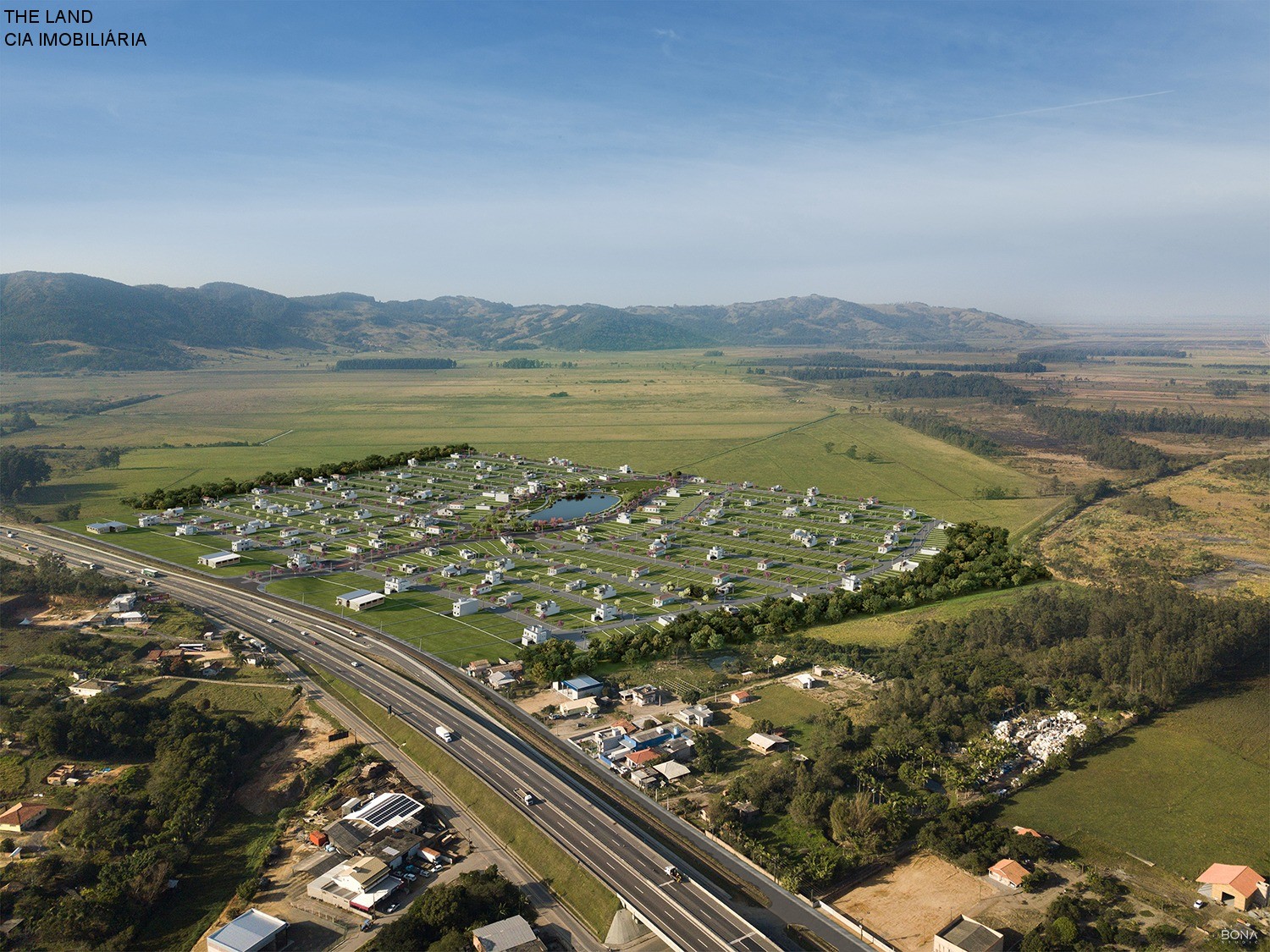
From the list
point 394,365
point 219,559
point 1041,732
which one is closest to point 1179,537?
point 1041,732

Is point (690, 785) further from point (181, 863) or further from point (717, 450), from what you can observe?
point (717, 450)

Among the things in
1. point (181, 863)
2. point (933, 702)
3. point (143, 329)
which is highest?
point (143, 329)

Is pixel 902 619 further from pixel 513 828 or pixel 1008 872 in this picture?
pixel 513 828

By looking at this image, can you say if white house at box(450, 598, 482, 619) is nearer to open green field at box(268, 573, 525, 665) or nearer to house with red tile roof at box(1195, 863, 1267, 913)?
open green field at box(268, 573, 525, 665)

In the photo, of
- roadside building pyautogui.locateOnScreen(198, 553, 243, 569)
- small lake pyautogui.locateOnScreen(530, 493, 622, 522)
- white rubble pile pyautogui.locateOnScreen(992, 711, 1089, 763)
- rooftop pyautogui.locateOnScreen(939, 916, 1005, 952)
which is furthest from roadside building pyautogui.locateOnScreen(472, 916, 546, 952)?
small lake pyautogui.locateOnScreen(530, 493, 622, 522)

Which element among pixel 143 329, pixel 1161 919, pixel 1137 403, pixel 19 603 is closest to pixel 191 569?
pixel 19 603
